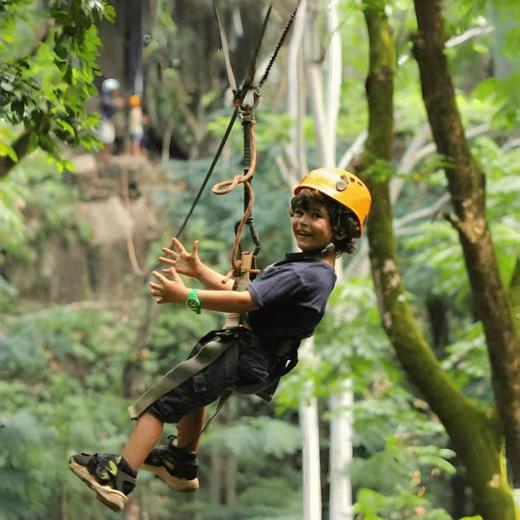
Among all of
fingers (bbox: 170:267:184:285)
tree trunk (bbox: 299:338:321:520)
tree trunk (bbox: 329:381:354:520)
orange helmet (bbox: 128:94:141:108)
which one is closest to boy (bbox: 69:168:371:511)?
fingers (bbox: 170:267:184:285)

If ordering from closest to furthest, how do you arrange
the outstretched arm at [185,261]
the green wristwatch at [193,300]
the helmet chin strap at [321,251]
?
the green wristwatch at [193,300]
the outstretched arm at [185,261]
the helmet chin strap at [321,251]

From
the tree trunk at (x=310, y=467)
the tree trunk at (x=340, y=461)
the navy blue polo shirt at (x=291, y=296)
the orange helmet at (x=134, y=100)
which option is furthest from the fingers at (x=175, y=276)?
the orange helmet at (x=134, y=100)

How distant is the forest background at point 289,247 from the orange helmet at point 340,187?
1.16 meters

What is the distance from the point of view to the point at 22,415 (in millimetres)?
11461

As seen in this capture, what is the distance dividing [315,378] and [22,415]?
427cm

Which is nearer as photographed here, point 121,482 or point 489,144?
point 121,482

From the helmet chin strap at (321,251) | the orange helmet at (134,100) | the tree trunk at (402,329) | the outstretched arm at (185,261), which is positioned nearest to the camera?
the outstretched arm at (185,261)

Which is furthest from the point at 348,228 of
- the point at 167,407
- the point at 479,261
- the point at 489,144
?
the point at 489,144

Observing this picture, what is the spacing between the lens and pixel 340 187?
3.08m

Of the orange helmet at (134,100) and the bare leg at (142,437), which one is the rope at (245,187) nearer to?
the bare leg at (142,437)

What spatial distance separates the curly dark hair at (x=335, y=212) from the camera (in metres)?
3.09

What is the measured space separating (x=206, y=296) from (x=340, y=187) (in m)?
0.57

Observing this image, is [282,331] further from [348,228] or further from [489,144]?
[489,144]

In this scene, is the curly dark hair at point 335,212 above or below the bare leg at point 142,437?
above
